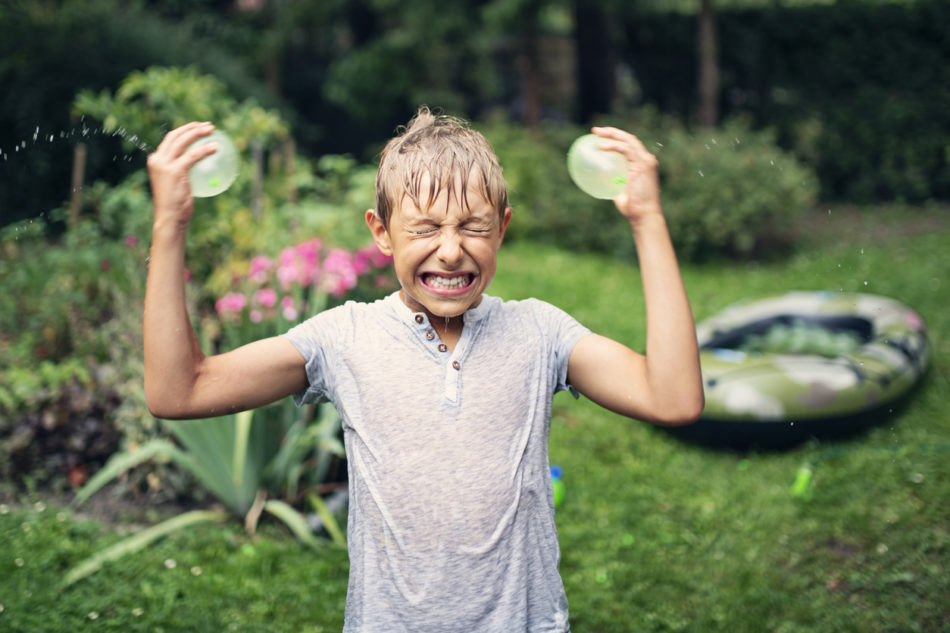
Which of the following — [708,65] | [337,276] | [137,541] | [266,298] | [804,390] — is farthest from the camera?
[708,65]

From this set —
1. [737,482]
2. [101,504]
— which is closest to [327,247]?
[101,504]

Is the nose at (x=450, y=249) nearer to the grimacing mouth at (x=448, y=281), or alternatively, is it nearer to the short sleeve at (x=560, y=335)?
the grimacing mouth at (x=448, y=281)

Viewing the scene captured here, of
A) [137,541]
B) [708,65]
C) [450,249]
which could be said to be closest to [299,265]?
[137,541]

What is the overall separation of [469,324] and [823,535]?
2615 millimetres

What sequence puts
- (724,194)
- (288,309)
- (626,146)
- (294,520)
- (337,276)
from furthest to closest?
1. (724,194)
2. (337,276)
3. (288,309)
4. (294,520)
5. (626,146)

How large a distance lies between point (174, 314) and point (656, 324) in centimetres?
80

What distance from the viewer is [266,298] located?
3555 mm

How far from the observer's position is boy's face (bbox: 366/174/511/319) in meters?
1.41

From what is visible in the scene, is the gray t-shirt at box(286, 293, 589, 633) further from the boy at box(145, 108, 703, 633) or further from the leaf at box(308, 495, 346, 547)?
the leaf at box(308, 495, 346, 547)

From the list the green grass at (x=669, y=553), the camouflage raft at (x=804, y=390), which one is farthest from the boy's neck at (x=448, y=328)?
the camouflage raft at (x=804, y=390)

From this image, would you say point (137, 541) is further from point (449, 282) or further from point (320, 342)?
point (449, 282)

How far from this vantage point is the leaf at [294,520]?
3.29 metres

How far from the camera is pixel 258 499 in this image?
3477mm

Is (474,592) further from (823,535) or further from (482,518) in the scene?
(823,535)
